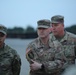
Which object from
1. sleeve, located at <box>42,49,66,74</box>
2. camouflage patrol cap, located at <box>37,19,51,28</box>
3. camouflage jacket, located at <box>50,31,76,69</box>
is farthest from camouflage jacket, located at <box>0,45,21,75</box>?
camouflage jacket, located at <box>50,31,76,69</box>

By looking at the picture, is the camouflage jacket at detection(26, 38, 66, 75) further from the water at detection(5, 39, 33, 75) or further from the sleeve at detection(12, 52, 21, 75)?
the water at detection(5, 39, 33, 75)

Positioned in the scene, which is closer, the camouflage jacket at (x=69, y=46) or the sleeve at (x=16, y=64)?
the sleeve at (x=16, y=64)

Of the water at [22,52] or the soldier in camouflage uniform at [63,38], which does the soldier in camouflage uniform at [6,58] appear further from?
the water at [22,52]

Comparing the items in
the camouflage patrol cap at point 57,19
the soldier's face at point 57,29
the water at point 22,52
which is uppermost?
the camouflage patrol cap at point 57,19

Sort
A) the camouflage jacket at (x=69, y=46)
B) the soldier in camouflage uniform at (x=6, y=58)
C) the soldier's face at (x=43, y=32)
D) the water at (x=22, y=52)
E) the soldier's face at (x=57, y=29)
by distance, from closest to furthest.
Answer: the soldier in camouflage uniform at (x=6, y=58), the soldier's face at (x=43, y=32), the camouflage jacket at (x=69, y=46), the soldier's face at (x=57, y=29), the water at (x=22, y=52)

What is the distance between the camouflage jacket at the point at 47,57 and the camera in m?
6.79

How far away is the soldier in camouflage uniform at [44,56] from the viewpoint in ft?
22.3

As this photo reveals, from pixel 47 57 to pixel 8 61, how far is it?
0.64m

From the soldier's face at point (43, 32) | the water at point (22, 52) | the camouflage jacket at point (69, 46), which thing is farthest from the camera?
the water at point (22, 52)

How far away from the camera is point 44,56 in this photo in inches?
272

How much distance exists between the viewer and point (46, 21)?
707 cm

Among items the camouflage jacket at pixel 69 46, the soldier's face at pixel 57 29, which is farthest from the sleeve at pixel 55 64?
the soldier's face at pixel 57 29

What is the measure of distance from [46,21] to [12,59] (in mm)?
858

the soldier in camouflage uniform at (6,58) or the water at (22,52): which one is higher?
the soldier in camouflage uniform at (6,58)
